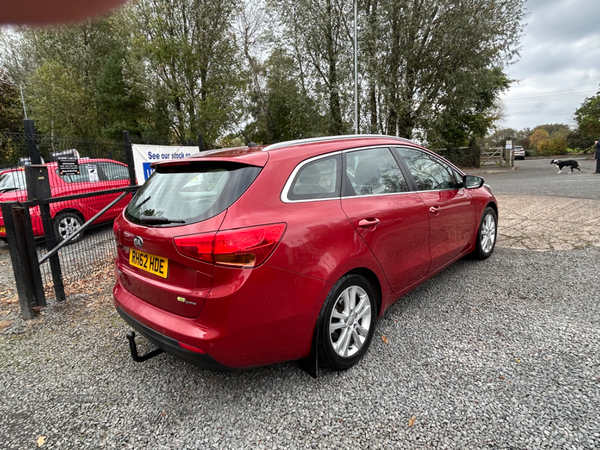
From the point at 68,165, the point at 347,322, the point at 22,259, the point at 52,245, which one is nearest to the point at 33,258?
the point at 22,259

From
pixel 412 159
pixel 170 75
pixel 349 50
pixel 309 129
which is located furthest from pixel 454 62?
pixel 412 159

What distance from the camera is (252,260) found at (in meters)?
1.86

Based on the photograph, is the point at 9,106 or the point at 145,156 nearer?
the point at 145,156

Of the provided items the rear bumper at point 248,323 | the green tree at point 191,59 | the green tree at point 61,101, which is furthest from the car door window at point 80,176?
the green tree at point 61,101

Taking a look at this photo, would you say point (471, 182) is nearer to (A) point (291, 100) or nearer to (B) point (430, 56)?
(B) point (430, 56)

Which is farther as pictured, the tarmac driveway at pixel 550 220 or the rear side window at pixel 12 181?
the rear side window at pixel 12 181

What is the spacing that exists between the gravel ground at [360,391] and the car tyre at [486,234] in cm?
113

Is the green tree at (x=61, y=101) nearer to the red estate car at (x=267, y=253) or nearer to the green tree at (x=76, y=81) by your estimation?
the green tree at (x=76, y=81)

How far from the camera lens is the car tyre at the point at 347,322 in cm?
223

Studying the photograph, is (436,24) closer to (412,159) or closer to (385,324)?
(412,159)

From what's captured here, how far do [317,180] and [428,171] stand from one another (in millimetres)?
1691

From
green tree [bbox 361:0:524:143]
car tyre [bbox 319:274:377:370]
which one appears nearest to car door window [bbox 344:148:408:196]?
car tyre [bbox 319:274:377:370]

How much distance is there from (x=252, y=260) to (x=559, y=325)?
2749mm

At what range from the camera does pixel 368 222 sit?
2.47 m
